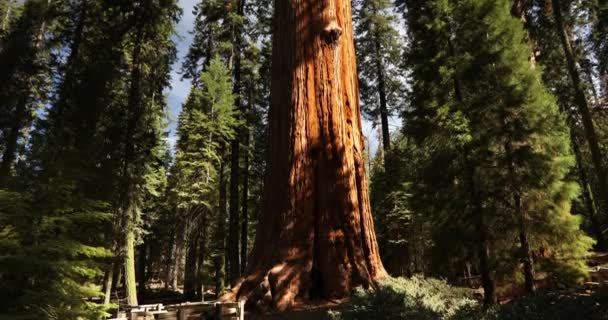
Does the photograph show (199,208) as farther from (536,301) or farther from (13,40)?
(536,301)

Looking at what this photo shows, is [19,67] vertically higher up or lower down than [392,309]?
higher up

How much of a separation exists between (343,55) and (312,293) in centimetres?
497

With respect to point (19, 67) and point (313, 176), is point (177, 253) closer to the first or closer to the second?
point (19, 67)

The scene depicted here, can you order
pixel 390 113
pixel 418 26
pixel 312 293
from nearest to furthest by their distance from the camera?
1. pixel 312 293
2. pixel 418 26
3. pixel 390 113

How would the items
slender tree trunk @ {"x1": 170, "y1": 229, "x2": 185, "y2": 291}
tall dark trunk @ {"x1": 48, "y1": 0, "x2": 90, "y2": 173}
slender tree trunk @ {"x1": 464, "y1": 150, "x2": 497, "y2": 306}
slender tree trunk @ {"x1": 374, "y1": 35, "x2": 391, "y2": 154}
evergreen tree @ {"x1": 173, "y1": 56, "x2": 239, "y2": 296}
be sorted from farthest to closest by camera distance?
slender tree trunk @ {"x1": 170, "y1": 229, "x2": 185, "y2": 291}
slender tree trunk @ {"x1": 374, "y1": 35, "x2": 391, "y2": 154}
evergreen tree @ {"x1": 173, "y1": 56, "x2": 239, "y2": 296}
slender tree trunk @ {"x1": 464, "y1": 150, "x2": 497, "y2": 306}
tall dark trunk @ {"x1": 48, "y1": 0, "x2": 90, "y2": 173}

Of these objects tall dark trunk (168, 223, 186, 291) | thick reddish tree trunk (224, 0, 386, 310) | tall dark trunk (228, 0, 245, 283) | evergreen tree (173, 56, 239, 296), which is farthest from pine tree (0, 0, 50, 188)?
thick reddish tree trunk (224, 0, 386, 310)

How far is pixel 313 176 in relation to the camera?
7621 millimetres

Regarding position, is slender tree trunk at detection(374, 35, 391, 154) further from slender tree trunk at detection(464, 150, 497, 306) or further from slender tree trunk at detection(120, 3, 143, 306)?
slender tree trunk at detection(120, 3, 143, 306)

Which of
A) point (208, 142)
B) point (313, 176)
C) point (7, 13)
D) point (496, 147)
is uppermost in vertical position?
point (7, 13)

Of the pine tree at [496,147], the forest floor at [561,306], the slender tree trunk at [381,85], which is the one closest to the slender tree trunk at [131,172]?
the pine tree at [496,147]

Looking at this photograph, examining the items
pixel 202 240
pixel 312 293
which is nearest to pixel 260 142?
pixel 202 240

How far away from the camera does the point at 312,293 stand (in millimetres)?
6945

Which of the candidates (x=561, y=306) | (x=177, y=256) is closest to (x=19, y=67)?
(x=177, y=256)

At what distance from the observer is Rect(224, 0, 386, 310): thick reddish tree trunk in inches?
273
